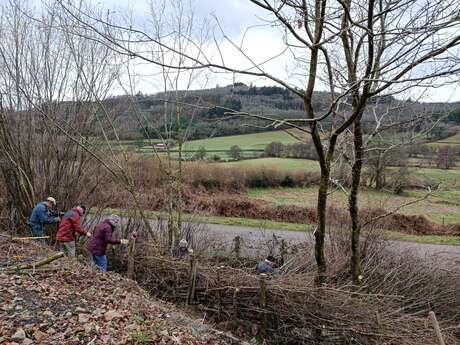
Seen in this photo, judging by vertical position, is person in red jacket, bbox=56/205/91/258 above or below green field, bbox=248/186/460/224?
above

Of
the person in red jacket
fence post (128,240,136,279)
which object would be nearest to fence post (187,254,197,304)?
fence post (128,240,136,279)

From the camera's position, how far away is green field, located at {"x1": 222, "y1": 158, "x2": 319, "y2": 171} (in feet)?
90.7

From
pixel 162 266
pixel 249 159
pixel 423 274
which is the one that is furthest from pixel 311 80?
pixel 249 159

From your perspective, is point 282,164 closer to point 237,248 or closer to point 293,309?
point 237,248

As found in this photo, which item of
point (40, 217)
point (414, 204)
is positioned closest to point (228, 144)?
point (414, 204)

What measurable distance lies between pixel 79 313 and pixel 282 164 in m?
24.3

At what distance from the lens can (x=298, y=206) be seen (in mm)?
22359

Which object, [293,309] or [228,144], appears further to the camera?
[228,144]

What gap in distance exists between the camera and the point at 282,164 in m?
28.5

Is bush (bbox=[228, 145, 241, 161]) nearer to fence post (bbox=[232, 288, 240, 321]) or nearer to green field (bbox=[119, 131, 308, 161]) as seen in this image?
green field (bbox=[119, 131, 308, 161])

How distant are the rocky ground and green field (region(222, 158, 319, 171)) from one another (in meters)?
20.6

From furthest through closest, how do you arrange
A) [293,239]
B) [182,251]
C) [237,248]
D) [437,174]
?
[293,239] → [437,174] → [237,248] → [182,251]

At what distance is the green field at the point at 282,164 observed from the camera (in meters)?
27.6

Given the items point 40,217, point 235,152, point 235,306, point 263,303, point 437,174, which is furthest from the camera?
point 235,152
